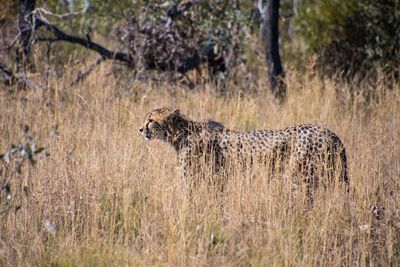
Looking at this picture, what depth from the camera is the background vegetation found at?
13.6 ft

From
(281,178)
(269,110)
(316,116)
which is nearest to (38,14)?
(269,110)

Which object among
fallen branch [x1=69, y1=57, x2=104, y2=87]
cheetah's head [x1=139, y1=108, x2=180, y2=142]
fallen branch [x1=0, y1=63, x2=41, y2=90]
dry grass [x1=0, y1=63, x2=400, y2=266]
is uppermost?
fallen branch [x1=69, y1=57, x2=104, y2=87]

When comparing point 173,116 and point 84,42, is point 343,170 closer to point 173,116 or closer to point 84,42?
point 173,116

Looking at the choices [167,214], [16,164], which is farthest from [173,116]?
[16,164]

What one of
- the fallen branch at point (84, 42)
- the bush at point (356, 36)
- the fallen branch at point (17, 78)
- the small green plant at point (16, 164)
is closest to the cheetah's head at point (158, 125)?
the small green plant at point (16, 164)

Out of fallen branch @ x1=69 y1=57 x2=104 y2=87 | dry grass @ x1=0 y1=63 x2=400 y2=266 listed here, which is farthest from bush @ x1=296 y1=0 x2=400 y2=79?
dry grass @ x1=0 y1=63 x2=400 y2=266

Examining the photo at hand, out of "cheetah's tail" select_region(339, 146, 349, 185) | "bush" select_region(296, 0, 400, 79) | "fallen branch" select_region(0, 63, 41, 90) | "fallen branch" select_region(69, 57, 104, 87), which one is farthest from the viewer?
"bush" select_region(296, 0, 400, 79)

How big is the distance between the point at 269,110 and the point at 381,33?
2.85 metres

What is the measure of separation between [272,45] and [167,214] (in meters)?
4.89

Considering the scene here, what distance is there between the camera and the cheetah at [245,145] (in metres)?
5.27

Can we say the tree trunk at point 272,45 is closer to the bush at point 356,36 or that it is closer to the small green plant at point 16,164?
the bush at point 356,36

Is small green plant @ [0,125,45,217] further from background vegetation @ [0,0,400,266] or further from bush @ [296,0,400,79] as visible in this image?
bush @ [296,0,400,79]

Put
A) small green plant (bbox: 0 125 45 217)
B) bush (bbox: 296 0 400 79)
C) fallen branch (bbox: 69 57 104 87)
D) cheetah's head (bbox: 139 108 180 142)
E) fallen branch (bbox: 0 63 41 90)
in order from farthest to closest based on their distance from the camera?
bush (bbox: 296 0 400 79)
fallen branch (bbox: 69 57 104 87)
fallen branch (bbox: 0 63 41 90)
cheetah's head (bbox: 139 108 180 142)
small green plant (bbox: 0 125 45 217)

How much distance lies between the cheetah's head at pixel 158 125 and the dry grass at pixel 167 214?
14cm
